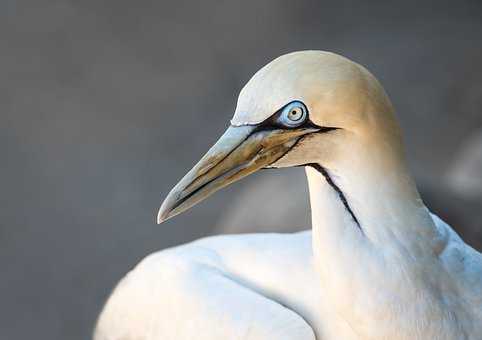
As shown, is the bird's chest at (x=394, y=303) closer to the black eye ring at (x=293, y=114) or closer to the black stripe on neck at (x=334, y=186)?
the black stripe on neck at (x=334, y=186)

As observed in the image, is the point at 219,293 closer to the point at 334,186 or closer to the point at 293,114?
the point at 334,186

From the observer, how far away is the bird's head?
74.8 inches

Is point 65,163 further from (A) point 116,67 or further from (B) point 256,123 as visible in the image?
(B) point 256,123

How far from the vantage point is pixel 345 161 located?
6.49 feet

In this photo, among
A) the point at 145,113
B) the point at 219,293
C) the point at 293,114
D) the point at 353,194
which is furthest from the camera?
the point at 145,113

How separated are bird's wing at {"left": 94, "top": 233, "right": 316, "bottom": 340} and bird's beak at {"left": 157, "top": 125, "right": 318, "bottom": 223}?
47 centimetres

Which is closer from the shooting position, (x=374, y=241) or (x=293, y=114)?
(x=293, y=114)

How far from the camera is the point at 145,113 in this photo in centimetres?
633

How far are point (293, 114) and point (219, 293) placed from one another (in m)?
0.76

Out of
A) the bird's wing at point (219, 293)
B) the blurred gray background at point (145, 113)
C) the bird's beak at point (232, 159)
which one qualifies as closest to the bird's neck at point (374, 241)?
the bird's beak at point (232, 159)

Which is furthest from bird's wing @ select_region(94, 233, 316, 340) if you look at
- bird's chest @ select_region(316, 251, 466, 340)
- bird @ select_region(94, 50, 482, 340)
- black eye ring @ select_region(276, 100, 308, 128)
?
black eye ring @ select_region(276, 100, 308, 128)

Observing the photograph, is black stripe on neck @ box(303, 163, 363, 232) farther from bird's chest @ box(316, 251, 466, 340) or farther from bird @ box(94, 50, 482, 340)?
bird's chest @ box(316, 251, 466, 340)

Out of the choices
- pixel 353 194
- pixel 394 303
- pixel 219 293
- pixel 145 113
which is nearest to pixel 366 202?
pixel 353 194

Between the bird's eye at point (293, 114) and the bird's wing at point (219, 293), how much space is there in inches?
24.1
